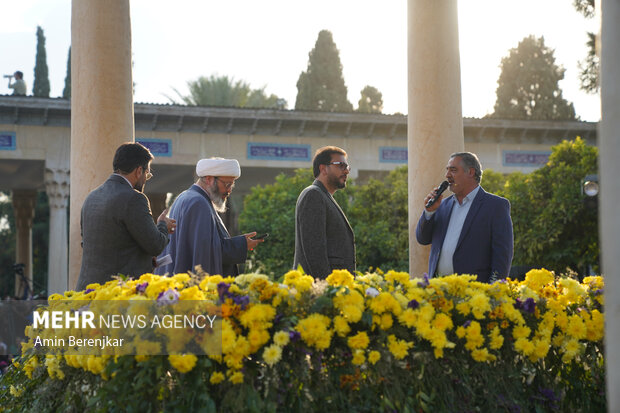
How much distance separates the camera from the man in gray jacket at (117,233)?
461 centimetres

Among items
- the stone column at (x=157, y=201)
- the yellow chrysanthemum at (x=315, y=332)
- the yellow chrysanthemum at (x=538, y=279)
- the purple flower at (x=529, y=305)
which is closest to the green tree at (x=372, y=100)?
the stone column at (x=157, y=201)

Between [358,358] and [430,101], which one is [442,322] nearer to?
[358,358]

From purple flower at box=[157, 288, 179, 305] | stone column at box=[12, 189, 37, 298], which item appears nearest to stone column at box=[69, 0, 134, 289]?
purple flower at box=[157, 288, 179, 305]

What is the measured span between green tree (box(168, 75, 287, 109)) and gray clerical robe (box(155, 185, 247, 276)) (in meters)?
36.1

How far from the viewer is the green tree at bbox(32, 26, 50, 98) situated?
41781mm

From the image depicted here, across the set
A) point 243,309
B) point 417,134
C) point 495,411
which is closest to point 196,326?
point 243,309

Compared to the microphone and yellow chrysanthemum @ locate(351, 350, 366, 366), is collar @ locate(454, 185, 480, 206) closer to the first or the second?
the microphone

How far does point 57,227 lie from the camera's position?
24.5 meters

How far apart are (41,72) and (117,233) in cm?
4100

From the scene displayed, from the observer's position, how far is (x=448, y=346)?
3.28 metres

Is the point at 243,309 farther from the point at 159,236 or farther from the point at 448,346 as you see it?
the point at 159,236

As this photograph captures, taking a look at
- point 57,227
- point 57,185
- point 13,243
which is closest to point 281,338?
point 57,185

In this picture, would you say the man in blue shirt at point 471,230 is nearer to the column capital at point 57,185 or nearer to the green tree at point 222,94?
the column capital at point 57,185

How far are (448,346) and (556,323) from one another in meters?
0.75
